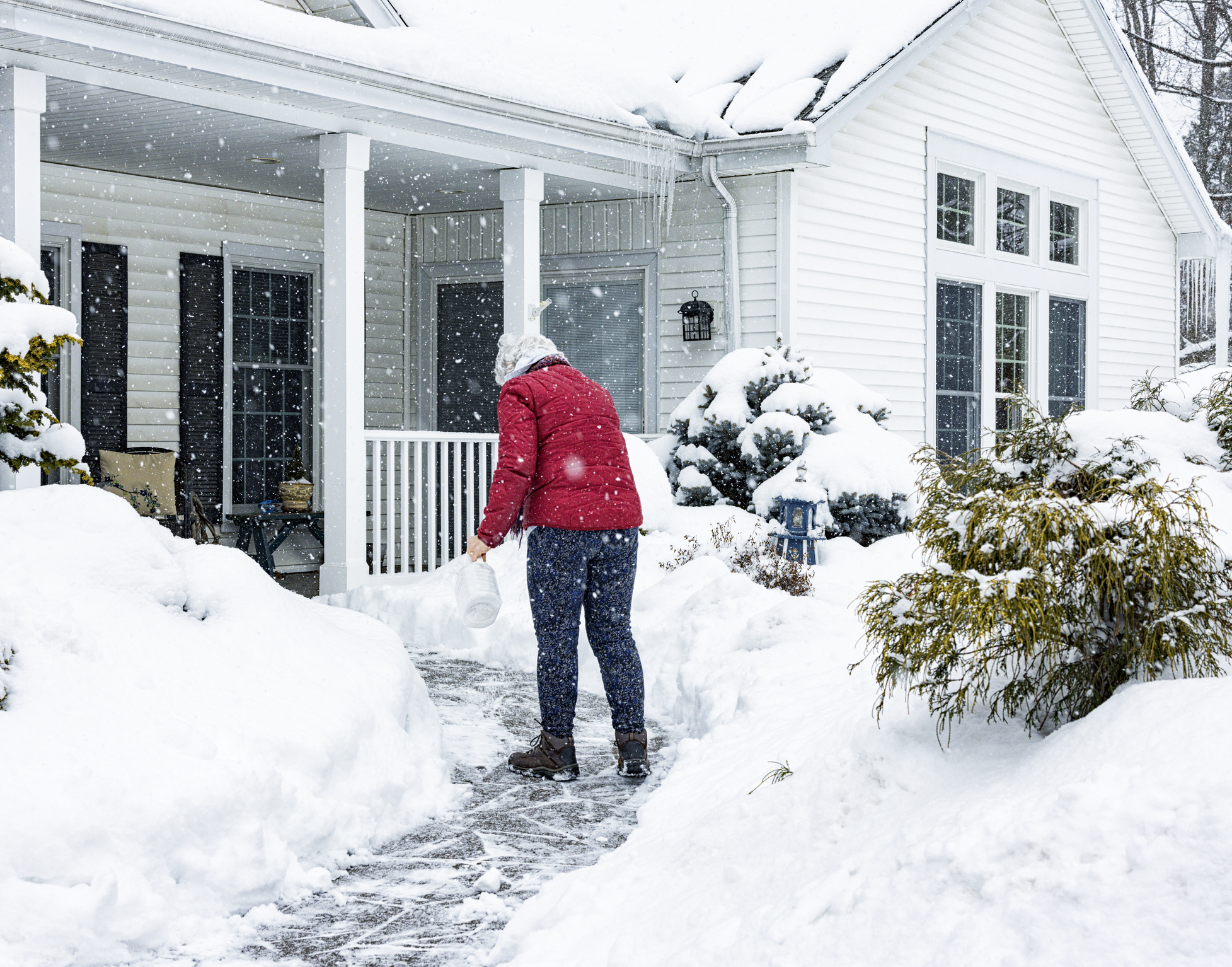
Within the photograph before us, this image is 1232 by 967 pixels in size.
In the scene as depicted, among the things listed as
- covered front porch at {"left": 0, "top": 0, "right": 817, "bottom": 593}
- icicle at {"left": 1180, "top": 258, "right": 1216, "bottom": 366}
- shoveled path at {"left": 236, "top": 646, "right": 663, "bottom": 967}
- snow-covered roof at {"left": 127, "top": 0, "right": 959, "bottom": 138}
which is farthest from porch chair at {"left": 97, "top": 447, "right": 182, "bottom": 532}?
icicle at {"left": 1180, "top": 258, "right": 1216, "bottom": 366}

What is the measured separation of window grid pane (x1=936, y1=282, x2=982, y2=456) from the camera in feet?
37.9

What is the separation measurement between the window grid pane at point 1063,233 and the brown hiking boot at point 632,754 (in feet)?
30.8

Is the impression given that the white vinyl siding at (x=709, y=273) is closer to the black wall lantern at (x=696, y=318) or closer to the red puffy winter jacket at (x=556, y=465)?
the black wall lantern at (x=696, y=318)

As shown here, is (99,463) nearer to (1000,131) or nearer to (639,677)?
(639,677)

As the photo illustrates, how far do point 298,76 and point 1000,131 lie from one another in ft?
23.9

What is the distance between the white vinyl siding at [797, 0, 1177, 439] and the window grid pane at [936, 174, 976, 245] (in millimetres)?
332

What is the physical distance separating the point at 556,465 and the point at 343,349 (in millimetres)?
3688

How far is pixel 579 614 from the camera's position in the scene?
15.8ft

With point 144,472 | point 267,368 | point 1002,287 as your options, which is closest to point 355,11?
point 267,368

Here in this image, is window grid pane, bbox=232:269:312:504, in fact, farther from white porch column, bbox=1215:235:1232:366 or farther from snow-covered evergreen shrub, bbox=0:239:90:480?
white porch column, bbox=1215:235:1232:366

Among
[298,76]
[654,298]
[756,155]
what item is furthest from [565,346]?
[298,76]

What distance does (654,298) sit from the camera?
33.8 ft

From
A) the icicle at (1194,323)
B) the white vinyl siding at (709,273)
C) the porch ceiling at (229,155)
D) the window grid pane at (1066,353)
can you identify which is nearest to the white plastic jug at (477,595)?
the porch ceiling at (229,155)

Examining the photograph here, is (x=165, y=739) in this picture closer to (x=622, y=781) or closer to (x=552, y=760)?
(x=552, y=760)
